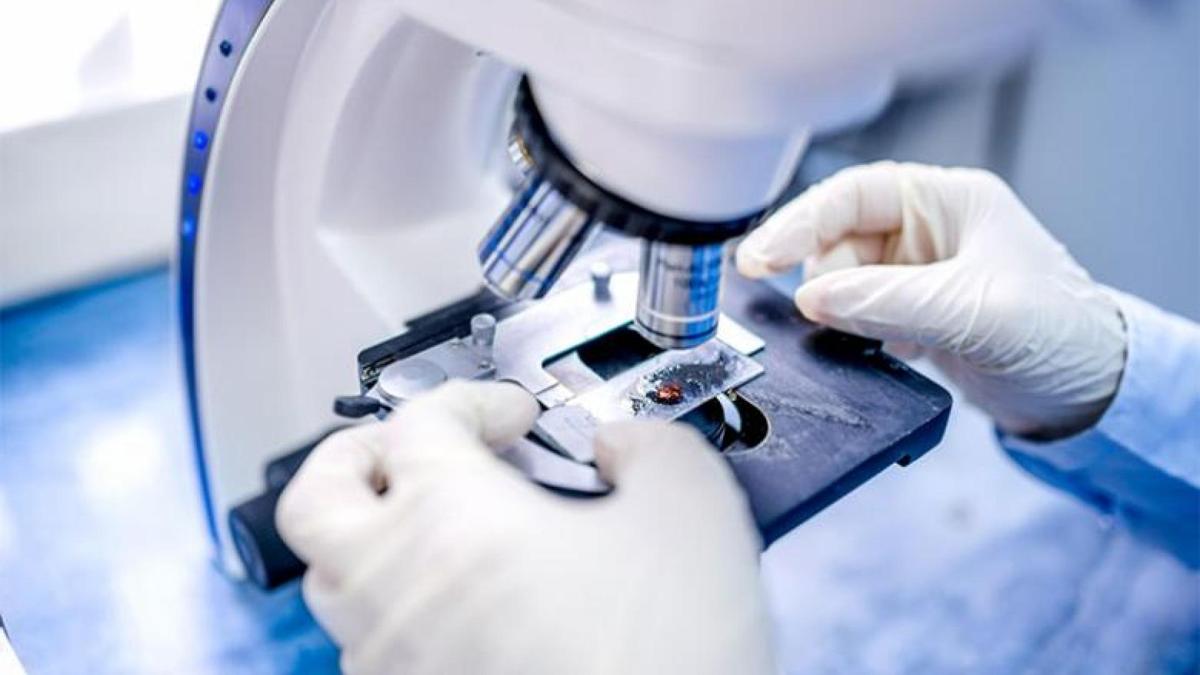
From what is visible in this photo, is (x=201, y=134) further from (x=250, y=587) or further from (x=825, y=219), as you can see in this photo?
(x=825, y=219)

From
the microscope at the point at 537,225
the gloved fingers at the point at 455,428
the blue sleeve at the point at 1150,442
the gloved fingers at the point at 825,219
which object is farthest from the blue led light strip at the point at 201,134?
the blue sleeve at the point at 1150,442

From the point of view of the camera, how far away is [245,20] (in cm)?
72

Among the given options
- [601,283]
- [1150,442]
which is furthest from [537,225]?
[1150,442]

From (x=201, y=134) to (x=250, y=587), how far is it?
0.39 m

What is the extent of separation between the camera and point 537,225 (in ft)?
1.97

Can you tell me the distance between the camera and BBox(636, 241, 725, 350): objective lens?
61 centimetres

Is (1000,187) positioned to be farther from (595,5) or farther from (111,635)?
(111,635)

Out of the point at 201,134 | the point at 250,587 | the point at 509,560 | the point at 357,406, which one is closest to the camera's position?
the point at 509,560

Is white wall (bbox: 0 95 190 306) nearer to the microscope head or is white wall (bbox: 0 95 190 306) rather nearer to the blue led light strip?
the blue led light strip

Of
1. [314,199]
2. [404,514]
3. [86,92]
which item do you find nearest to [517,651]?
[404,514]

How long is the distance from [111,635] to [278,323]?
28 cm

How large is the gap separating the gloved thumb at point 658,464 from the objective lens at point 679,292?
0.06 m

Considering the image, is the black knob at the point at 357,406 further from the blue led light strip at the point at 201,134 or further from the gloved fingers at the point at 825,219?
the gloved fingers at the point at 825,219

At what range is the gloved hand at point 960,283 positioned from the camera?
33.8 inches
